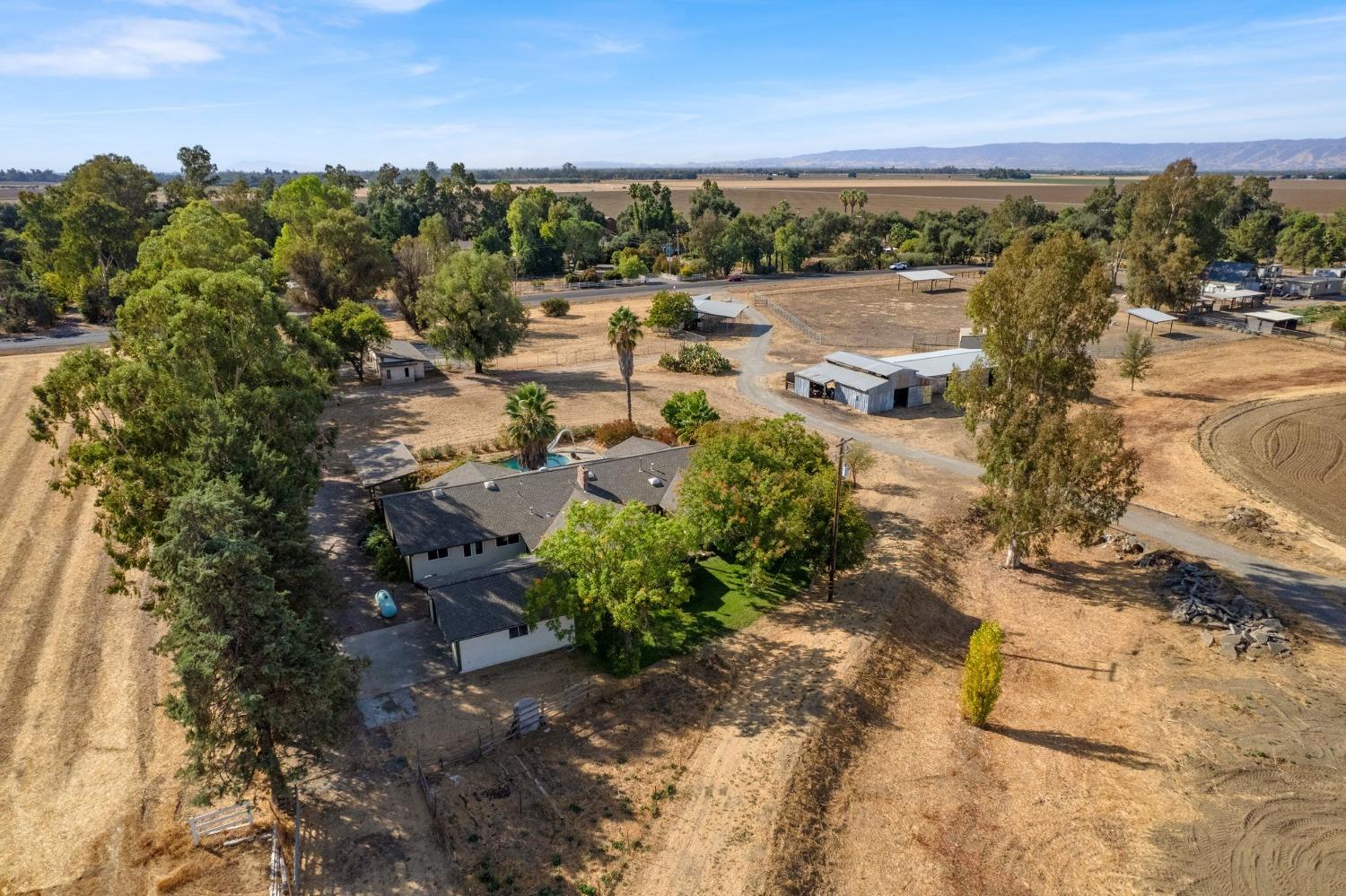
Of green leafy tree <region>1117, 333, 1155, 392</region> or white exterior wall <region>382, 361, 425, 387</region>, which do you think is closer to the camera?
green leafy tree <region>1117, 333, 1155, 392</region>

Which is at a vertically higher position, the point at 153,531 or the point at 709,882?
the point at 153,531

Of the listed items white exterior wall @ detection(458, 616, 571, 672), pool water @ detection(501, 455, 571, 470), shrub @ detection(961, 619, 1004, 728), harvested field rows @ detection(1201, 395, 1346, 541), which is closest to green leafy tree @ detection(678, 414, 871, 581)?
white exterior wall @ detection(458, 616, 571, 672)

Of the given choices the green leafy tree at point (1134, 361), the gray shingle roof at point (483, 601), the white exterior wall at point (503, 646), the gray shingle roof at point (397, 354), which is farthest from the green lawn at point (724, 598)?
the green leafy tree at point (1134, 361)

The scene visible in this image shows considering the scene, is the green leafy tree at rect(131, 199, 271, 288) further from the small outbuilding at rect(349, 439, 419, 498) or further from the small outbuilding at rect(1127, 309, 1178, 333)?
the small outbuilding at rect(1127, 309, 1178, 333)

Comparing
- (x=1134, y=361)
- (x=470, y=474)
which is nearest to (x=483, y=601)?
(x=470, y=474)

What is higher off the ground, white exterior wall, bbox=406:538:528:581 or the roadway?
white exterior wall, bbox=406:538:528:581

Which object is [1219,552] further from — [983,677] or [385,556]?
[385,556]

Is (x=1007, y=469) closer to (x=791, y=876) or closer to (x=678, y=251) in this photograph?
(x=791, y=876)

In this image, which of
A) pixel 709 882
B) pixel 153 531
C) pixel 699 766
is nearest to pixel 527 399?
pixel 153 531
